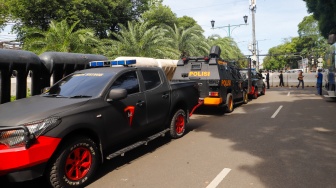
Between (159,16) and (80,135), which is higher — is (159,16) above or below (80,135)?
above

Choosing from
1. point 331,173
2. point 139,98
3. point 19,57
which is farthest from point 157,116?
point 19,57

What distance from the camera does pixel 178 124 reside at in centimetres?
713

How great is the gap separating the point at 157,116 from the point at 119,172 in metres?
1.57

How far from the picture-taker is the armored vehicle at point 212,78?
32.8 ft

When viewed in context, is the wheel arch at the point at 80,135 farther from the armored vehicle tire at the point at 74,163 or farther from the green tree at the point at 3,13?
the green tree at the point at 3,13

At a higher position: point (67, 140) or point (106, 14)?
point (106, 14)

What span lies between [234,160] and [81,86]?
311 centimetres

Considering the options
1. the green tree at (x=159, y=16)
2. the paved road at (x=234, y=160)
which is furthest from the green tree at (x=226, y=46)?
the paved road at (x=234, y=160)

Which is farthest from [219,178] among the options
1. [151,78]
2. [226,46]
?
[226,46]

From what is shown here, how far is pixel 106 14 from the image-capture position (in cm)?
3136

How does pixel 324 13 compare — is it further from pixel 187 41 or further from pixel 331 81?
pixel 187 41

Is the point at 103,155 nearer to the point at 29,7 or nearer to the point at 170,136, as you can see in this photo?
the point at 170,136

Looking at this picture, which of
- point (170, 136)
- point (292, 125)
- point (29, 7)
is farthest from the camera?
point (29, 7)

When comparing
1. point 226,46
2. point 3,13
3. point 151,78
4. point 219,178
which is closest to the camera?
point 219,178
